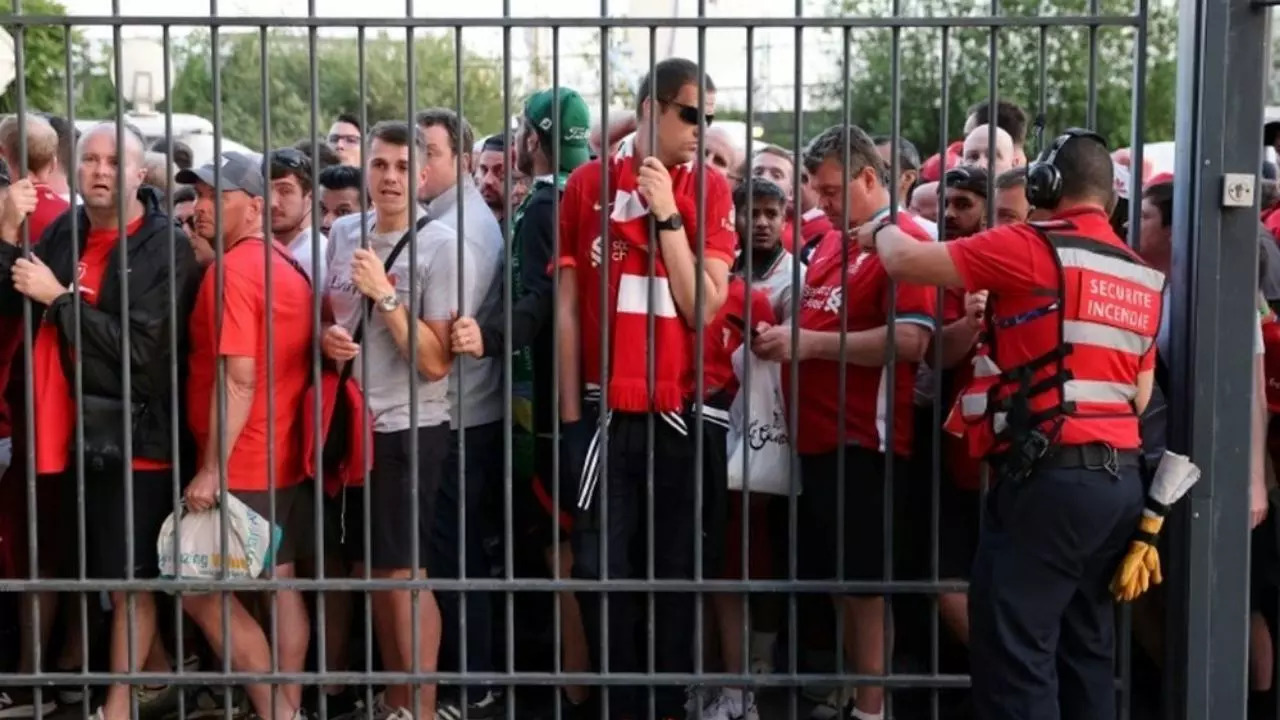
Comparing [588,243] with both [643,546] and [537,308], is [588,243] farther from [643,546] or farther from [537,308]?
[643,546]

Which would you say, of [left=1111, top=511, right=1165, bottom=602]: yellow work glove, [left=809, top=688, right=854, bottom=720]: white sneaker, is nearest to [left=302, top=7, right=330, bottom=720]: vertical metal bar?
[left=809, top=688, right=854, bottom=720]: white sneaker

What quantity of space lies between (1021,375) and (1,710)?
3915 millimetres

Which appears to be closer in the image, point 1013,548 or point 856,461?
point 1013,548

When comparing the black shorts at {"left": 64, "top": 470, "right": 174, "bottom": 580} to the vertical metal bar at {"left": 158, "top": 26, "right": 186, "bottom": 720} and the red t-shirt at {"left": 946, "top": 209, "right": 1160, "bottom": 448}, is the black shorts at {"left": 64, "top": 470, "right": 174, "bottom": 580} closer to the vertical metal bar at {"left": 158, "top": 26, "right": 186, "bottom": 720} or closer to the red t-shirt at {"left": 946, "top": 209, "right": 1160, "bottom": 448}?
the vertical metal bar at {"left": 158, "top": 26, "right": 186, "bottom": 720}

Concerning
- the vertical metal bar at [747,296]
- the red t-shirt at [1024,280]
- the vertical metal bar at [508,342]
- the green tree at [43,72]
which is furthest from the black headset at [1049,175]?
the green tree at [43,72]

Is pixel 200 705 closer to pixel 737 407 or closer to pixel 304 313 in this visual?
pixel 304 313

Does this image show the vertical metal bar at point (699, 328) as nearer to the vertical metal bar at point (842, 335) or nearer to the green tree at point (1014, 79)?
the vertical metal bar at point (842, 335)

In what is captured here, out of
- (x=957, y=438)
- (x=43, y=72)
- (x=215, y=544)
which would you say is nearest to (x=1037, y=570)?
(x=957, y=438)

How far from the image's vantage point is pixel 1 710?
20.9 ft

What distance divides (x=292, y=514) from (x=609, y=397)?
3.95 ft

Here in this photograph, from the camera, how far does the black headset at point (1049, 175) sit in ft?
16.2

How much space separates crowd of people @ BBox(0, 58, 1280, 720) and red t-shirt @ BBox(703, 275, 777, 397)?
19mm

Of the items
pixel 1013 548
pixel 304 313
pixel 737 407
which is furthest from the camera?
pixel 737 407

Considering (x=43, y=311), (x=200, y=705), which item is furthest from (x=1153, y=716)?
(x=43, y=311)
